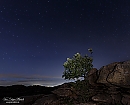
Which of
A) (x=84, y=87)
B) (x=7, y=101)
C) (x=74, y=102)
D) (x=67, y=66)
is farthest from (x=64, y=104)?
(x=7, y=101)

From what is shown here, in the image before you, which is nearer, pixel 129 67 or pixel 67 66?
pixel 129 67

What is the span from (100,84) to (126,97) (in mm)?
4870

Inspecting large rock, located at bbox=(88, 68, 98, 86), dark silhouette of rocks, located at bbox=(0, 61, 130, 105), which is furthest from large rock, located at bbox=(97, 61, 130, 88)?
large rock, located at bbox=(88, 68, 98, 86)

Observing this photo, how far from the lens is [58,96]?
33781 mm

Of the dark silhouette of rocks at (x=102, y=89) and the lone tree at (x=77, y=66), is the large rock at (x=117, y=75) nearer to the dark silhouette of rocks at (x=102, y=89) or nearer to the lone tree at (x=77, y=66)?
the dark silhouette of rocks at (x=102, y=89)

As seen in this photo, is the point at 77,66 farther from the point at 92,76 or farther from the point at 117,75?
the point at 117,75

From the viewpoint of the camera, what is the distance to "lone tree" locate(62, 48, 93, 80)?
32.4 metres

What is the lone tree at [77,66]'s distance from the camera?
32.4 metres

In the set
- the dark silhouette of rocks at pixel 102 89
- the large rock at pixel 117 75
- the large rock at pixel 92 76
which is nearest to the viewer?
the large rock at pixel 117 75

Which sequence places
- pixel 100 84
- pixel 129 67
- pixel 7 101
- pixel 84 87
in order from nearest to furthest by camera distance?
pixel 129 67 → pixel 100 84 → pixel 84 87 → pixel 7 101

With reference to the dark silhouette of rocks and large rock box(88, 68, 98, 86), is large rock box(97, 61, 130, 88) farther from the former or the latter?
large rock box(88, 68, 98, 86)

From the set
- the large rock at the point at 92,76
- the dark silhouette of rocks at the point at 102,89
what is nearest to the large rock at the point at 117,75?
the dark silhouette of rocks at the point at 102,89

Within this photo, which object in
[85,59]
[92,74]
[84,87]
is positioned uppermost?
[85,59]

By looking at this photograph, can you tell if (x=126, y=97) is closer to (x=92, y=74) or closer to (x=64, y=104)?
(x=92, y=74)
